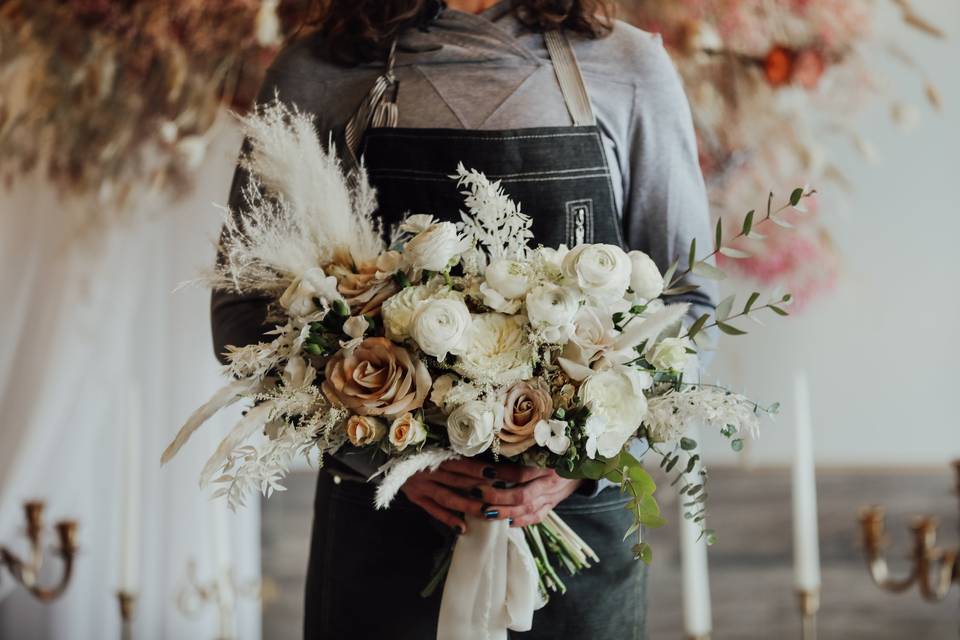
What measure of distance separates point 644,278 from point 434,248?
0.20 meters

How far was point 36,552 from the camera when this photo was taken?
211cm

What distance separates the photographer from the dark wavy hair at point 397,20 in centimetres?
132

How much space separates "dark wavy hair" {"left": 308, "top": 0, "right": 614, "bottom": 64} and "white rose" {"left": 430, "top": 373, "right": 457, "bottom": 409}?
0.51 metres

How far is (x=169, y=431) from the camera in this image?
2.32 meters

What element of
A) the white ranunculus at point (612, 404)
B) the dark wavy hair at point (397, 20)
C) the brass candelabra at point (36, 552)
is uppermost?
the dark wavy hair at point (397, 20)

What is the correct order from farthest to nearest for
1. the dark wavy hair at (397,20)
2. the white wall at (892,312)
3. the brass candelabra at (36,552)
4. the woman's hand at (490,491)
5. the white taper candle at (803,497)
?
the white wall at (892,312)
the brass candelabra at (36,552)
the white taper candle at (803,497)
the dark wavy hair at (397,20)
the woman's hand at (490,491)

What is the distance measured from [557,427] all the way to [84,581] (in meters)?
1.80

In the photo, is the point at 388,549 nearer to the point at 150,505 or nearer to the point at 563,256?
the point at 563,256

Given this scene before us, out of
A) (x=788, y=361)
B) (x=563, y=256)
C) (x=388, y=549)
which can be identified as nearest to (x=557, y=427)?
(x=563, y=256)

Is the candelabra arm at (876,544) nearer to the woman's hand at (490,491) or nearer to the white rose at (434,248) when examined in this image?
the woman's hand at (490,491)

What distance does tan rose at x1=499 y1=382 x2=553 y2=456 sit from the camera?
3.17ft

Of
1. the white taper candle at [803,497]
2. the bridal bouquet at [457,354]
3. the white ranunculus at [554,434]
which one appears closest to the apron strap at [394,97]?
the bridal bouquet at [457,354]

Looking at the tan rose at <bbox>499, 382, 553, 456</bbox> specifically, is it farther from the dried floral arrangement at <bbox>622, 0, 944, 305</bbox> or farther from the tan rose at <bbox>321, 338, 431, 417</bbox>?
the dried floral arrangement at <bbox>622, 0, 944, 305</bbox>

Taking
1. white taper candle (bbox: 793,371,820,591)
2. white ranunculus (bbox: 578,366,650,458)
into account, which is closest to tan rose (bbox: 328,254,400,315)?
white ranunculus (bbox: 578,366,650,458)
